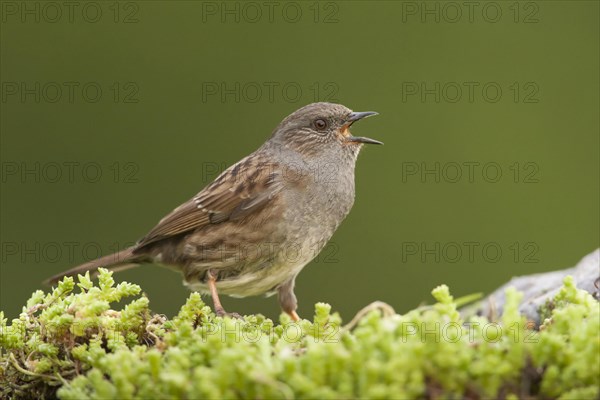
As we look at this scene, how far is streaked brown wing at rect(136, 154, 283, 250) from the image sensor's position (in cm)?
537

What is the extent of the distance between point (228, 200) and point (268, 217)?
41cm

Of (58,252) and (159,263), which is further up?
(159,263)

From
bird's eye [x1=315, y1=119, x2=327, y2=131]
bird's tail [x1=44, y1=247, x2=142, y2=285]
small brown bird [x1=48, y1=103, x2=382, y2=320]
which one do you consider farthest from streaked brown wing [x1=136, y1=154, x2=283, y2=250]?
bird's eye [x1=315, y1=119, x2=327, y2=131]

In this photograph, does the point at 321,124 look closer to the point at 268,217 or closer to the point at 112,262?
the point at 268,217

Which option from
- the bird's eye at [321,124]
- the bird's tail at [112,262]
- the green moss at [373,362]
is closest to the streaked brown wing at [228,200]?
the bird's tail at [112,262]

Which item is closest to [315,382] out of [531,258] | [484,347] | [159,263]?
[484,347]

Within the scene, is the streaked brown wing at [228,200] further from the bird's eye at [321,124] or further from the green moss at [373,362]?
the green moss at [373,362]

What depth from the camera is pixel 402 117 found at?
31.6ft

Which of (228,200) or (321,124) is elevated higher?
(321,124)

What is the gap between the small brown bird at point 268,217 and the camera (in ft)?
17.0

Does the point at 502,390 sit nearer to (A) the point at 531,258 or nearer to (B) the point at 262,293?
(B) the point at 262,293

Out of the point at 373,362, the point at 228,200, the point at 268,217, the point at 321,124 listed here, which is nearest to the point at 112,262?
the point at 228,200

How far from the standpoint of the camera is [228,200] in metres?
5.48

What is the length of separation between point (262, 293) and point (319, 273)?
3.74 m
